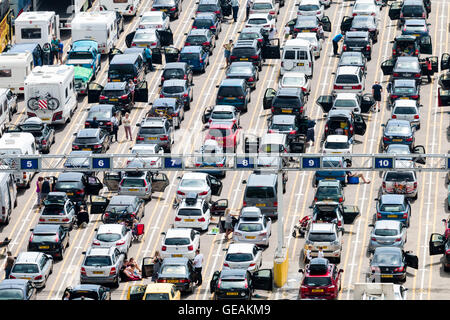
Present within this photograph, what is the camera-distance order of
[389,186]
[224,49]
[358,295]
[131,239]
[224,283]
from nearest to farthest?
1. [358,295]
2. [224,283]
3. [131,239]
4. [389,186]
5. [224,49]

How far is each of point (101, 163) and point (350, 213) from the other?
1104cm

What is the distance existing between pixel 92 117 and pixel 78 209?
9896mm

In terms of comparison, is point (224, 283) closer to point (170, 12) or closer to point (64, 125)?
point (64, 125)

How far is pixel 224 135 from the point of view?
5219cm

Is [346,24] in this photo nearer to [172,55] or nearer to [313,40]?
[313,40]

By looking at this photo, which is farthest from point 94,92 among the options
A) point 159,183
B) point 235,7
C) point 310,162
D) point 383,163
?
point 383,163

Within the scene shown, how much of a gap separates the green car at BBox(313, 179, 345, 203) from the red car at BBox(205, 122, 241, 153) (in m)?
7.24

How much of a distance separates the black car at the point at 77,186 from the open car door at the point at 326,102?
15.1 m

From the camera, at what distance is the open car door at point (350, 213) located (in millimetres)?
44812

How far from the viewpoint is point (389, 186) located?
4653 centimetres

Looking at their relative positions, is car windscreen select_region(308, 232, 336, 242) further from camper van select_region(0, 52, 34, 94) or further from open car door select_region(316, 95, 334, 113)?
camper van select_region(0, 52, 34, 94)

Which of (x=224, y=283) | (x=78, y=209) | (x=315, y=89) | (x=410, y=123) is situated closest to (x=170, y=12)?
(x=315, y=89)

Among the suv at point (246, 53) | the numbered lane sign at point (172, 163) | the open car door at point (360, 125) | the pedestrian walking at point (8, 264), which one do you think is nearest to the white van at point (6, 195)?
the pedestrian walking at point (8, 264)

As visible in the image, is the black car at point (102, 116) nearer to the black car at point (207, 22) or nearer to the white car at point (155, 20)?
the white car at point (155, 20)
